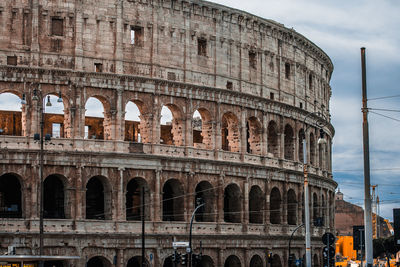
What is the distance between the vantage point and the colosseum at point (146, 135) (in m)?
48.9

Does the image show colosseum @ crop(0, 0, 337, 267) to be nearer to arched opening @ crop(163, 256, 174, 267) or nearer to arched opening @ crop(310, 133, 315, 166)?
arched opening @ crop(163, 256, 174, 267)

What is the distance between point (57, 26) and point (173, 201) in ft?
44.8

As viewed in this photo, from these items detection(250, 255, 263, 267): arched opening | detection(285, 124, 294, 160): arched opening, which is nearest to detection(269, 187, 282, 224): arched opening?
detection(285, 124, 294, 160): arched opening

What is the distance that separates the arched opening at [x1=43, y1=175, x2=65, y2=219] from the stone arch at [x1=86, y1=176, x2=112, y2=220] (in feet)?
5.87

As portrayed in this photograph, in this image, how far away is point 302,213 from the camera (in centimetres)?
6347

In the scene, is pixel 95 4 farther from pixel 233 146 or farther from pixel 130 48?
pixel 233 146

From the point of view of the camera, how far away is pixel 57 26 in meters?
50.6

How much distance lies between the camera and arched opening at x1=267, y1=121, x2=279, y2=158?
6091 cm

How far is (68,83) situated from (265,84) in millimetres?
16333

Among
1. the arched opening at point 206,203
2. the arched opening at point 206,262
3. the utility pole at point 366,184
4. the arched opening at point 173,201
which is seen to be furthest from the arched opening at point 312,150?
the utility pole at point 366,184

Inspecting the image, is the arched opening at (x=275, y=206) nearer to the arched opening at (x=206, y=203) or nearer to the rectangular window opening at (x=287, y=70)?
the arched opening at (x=206, y=203)

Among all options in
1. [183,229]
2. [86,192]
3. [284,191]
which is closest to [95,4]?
[86,192]

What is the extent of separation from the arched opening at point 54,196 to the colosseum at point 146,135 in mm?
88

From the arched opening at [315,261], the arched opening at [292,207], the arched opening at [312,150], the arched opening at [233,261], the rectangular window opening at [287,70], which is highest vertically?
the rectangular window opening at [287,70]
